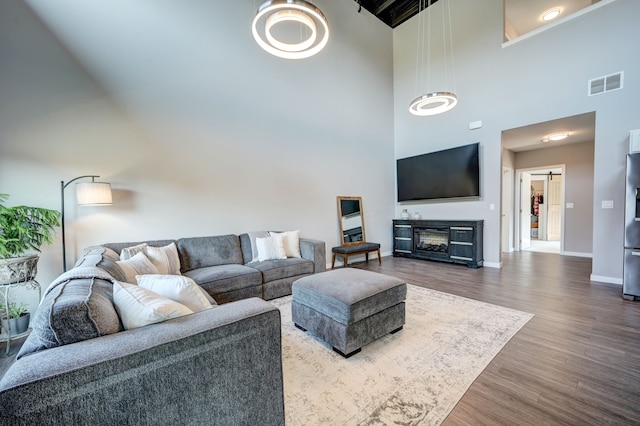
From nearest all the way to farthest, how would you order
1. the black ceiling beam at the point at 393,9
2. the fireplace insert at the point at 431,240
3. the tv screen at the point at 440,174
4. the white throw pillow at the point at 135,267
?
the white throw pillow at the point at 135,267 < the tv screen at the point at 440,174 < the fireplace insert at the point at 431,240 < the black ceiling beam at the point at 393,9

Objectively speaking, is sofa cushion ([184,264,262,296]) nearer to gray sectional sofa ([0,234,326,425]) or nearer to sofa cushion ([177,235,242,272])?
sofa cushion ([177,235,242,272])

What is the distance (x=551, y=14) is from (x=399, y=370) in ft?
26.3

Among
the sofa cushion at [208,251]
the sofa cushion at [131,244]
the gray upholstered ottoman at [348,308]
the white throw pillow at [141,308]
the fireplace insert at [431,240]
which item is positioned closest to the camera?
the white throw pillow at [141,308]

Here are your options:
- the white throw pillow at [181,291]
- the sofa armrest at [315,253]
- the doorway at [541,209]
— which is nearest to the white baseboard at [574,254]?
the doorway at [541,209]

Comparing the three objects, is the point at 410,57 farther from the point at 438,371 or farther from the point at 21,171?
the point at 21,171

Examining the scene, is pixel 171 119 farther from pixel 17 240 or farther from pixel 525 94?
pixel 525 94

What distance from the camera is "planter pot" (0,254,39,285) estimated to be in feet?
6.93

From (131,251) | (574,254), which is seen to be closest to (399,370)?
(131,251)

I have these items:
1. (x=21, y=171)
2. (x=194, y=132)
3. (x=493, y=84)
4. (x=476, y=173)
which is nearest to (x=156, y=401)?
(x=21, y=171)

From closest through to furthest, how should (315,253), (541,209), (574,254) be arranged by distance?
(315,253)
(574,254)
(541,209)

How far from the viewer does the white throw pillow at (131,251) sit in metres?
2.67

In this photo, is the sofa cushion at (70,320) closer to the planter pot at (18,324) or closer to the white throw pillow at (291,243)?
the planter pot at (18,324)

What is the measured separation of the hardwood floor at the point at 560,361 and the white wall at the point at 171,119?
309 cm

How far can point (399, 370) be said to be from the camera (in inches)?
76.3
